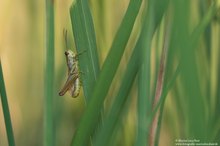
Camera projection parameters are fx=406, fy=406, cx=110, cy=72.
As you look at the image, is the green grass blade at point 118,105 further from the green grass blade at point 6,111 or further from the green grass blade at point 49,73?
the green grass blade at point 6,111

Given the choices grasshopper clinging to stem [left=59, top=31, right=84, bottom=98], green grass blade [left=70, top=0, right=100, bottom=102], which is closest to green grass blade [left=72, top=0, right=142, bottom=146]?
green grass blade [left=70, top=0, right=100, bottom=102]

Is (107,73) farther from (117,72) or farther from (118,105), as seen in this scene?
(117,72)

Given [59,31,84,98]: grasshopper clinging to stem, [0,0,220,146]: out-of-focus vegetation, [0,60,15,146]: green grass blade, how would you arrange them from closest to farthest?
1. [0,0,220,146]: out-of-focus vegetation
2. [0,60,15,146]: green grass blade
3. [59,31,84,98]: grasshopper clinging to stem

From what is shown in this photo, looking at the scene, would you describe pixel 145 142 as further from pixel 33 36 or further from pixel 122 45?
pixel 33 36

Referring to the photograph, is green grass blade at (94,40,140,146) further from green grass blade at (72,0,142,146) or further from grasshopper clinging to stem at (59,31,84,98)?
grasshopper clinging to stem at (59,31,84,98)

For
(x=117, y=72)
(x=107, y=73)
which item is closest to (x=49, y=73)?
(x=107, y=73)

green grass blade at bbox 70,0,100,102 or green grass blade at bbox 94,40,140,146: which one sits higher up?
green grass blade at bbox 70,0,100,102

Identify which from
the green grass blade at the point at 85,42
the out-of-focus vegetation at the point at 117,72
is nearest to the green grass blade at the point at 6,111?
the out-of-focus vegetation at the point at 117,72
